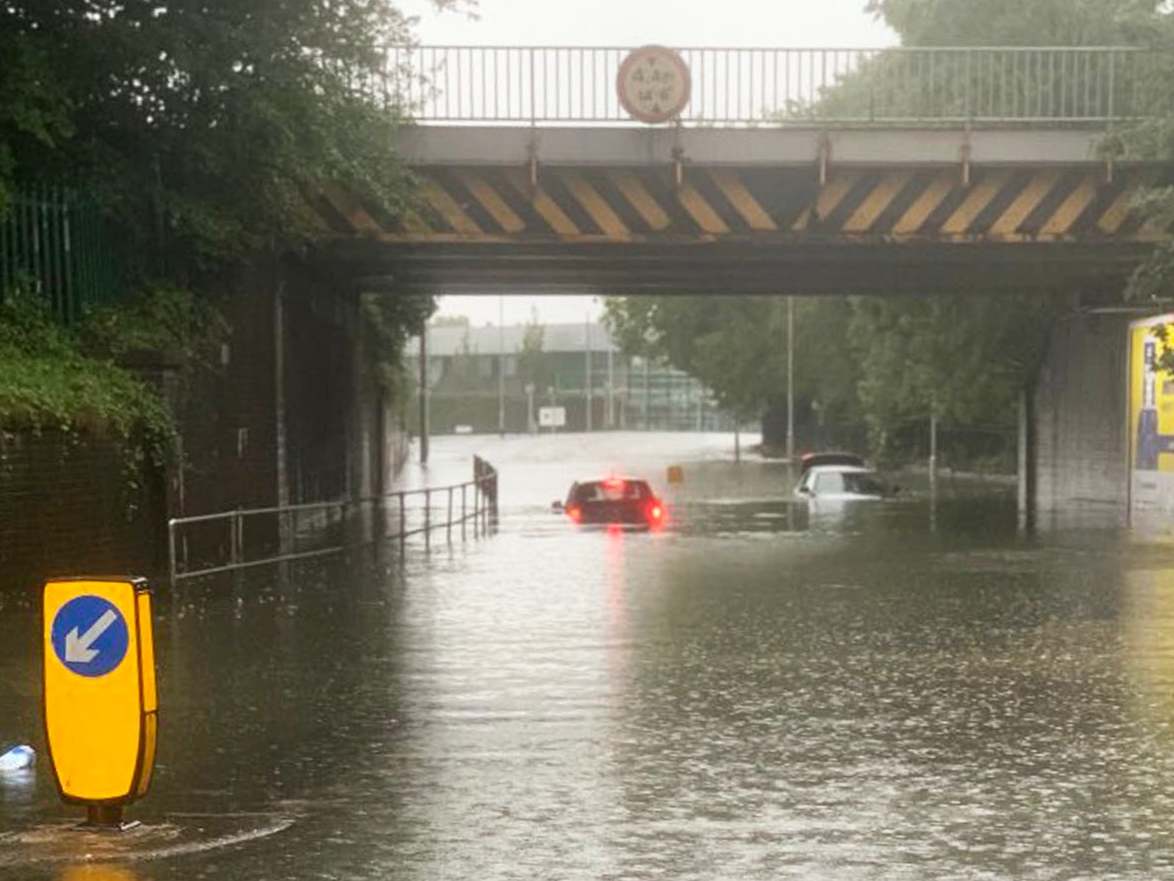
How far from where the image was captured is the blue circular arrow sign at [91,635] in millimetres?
7098

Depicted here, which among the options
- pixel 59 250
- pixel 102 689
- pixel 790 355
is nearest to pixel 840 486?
pixel 59 250

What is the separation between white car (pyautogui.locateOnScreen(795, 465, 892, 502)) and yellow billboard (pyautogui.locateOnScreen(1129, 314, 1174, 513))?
10.5 meters

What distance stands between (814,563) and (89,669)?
15923mm

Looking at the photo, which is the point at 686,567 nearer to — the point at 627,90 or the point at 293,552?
the point at 293,552

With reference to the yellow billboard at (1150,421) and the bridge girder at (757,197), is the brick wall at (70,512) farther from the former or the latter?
the yellow billboard at (1150,421)

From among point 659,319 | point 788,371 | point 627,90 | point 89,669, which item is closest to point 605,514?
point 627,90

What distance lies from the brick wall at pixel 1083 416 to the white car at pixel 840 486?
4.06 meters

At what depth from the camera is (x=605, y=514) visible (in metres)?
33.5

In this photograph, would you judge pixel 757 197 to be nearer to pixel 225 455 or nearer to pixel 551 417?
pixel 225 455

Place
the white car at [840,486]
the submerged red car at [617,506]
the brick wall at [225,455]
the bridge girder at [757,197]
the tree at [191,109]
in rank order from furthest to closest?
the white car at [840,486] → the submerged red car at [617,506] → the bridge girder at [757,197] → the tree at [191,109] → the brick wall at [225,455]

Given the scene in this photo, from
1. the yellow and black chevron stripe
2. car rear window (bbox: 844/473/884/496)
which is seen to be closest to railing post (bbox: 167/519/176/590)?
the yellow and black chevron stripe

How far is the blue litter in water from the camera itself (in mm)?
8531

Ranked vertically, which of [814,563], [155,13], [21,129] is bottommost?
[814,563]

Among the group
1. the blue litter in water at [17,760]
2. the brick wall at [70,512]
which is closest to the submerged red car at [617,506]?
the brick wall at [70,512]
